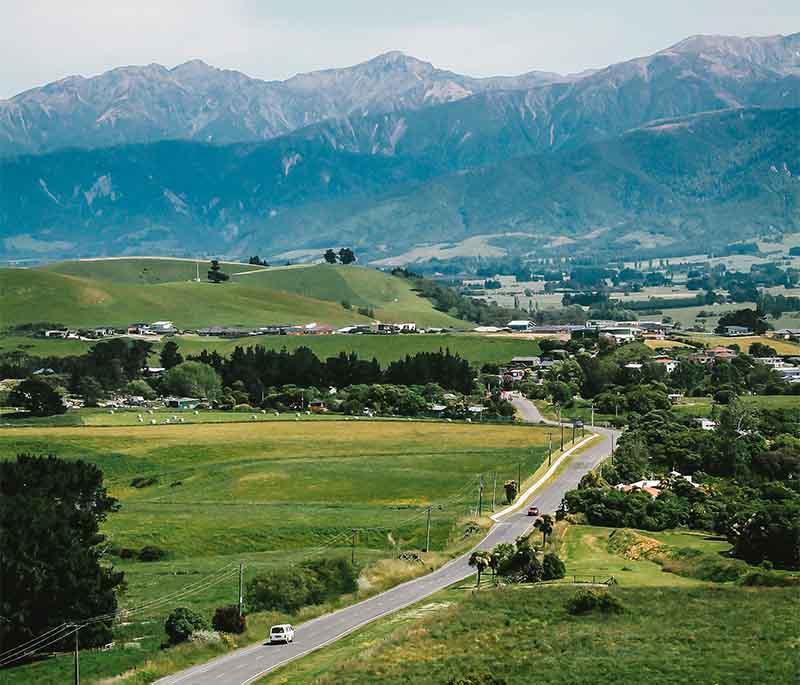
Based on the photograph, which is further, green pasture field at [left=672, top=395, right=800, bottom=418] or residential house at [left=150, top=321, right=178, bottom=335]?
residential house at [left=150, top=321, right=178, bottom=335]

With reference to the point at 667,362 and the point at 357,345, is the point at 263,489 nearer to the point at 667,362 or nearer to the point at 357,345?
the point at 667,362

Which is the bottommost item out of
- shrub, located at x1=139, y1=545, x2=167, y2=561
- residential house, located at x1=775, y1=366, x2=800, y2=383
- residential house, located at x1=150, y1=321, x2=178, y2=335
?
shrub, located at x1=139, y1=545, x2=167, y2=561

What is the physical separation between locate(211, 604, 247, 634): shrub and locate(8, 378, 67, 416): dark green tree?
61.8 m

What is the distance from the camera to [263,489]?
79062 millimetres

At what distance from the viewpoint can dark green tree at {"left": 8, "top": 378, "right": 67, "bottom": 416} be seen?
10575cm

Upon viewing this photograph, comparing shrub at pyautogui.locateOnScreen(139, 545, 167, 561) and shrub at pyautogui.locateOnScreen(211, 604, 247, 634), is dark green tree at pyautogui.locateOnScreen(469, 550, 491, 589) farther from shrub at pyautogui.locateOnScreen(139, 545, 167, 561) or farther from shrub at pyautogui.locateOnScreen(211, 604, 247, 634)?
shrub at pyautogui.locateOnScreen(139, 545, 167, 561)

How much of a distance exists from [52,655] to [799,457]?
161ft

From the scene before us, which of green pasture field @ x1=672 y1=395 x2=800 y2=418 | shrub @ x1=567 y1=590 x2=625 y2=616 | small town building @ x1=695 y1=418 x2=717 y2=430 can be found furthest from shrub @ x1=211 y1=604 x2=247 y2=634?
green pasture field @ x1=672 y1=395 x2=800 y2=418

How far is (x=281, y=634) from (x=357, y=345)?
11600 cm

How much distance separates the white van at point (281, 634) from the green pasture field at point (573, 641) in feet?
Result: 5.27

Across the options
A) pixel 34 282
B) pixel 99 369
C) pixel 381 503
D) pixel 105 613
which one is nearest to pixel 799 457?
pixel 381 503

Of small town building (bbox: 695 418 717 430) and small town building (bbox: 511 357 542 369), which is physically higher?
small town building (bbox: 511 357 542 369)

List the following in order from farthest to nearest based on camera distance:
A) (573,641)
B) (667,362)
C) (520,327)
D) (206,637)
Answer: (520,327), (667,362), (206,637), (573,641)

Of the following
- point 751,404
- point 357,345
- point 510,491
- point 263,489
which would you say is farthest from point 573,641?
point 357,345
